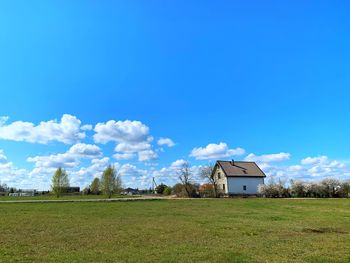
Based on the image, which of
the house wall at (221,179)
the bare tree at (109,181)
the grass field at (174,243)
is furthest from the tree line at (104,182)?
the grass field at (174,243)

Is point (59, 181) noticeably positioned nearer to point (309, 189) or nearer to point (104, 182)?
point (104, 182)

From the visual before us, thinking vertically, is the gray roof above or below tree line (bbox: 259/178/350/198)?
above

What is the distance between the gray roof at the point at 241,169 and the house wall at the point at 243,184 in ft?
3.18

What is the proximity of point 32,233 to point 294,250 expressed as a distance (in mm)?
12512

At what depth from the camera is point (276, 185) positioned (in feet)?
251

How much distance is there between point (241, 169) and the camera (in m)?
85.9

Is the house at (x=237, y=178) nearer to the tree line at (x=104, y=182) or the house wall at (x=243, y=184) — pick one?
the house wall at (x=243, y=184)

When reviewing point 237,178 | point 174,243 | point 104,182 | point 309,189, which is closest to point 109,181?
point 104,182

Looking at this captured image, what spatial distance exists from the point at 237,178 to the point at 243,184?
2.20m

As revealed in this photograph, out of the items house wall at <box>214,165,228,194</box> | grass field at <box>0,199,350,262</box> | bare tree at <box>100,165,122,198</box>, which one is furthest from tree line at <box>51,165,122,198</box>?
grass field at <box>0,199,350,262</box>

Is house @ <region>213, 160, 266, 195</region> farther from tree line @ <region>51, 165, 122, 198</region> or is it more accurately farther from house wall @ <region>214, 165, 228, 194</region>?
tree line @ <region>51, 165, 122, 198</region>

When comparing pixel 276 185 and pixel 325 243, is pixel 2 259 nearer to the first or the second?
pixel 325 243

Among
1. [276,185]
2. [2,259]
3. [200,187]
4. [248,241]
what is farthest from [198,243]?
[200,187]

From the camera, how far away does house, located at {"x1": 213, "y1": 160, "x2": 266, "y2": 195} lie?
8262 cm
